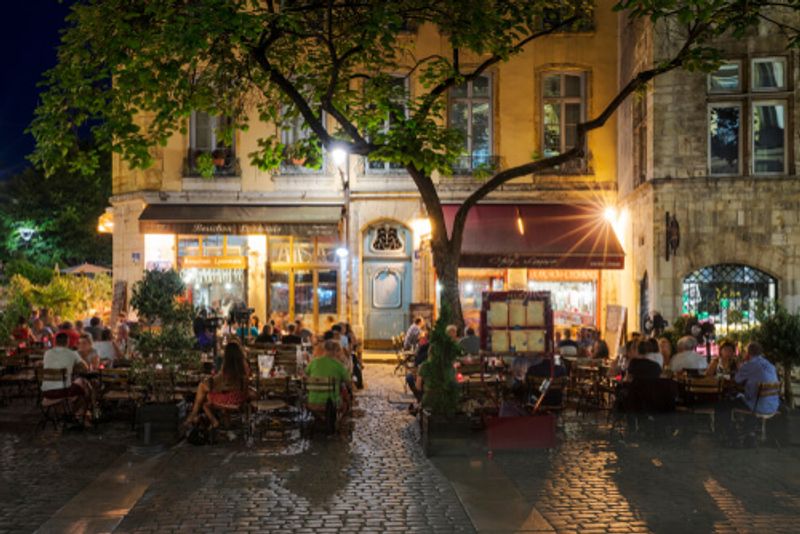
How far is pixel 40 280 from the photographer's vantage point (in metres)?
28.8

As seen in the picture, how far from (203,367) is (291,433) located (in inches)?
99.0

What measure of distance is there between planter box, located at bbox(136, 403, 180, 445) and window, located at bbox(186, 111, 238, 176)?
12.1 metres

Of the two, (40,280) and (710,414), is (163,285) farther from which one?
(40,280)

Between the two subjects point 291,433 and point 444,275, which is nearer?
point 291,433

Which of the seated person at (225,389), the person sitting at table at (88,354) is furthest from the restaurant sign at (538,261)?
the seated person at (225,389)

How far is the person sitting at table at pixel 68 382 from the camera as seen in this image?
1100cm

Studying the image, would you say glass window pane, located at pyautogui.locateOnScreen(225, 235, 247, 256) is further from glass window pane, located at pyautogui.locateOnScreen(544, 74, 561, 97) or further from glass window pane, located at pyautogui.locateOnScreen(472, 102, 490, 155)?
glass window pane, located at pyautogui.locateOnScreen(544, 74, 561, 97)

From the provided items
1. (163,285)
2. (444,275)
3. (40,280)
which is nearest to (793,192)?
(444,275)

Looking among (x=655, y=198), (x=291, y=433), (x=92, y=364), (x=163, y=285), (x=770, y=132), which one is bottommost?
(x=291, y=433)

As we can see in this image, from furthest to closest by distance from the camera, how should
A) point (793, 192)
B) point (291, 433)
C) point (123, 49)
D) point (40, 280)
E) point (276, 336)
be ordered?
point (40, 280) < point (276, 336) < point (793, 192) < point (123, 49) < point (291, 433)

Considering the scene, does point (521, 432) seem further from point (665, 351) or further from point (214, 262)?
point (214, 262)

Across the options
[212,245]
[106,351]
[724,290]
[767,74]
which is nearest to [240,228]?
[212,245]

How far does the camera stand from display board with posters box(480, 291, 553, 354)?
11.8 metres

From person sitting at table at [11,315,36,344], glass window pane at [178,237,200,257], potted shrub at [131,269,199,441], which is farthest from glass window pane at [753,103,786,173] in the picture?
person sitting at table at [11,315,36,344]
